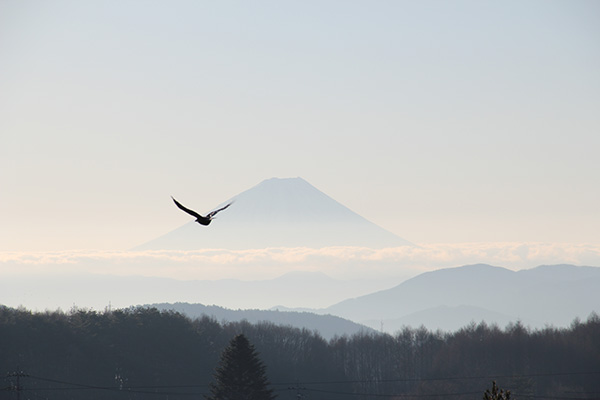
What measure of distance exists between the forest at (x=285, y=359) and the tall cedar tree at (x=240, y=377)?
12.3m

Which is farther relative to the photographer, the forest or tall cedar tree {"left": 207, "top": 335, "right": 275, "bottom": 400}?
the forest

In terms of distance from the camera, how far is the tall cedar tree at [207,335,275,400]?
293ft

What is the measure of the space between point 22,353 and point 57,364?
4707 millimetres

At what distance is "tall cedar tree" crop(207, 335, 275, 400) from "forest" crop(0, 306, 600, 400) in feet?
40.4

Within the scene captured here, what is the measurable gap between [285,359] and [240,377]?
63.3 metres

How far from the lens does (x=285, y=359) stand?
501ft

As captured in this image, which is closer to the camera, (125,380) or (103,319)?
(125,380)

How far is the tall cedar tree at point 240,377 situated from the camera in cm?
8944

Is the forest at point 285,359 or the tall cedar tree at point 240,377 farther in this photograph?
the forest at point 285,359

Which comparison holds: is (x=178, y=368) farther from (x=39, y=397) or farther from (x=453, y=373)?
(x=453, y=373)

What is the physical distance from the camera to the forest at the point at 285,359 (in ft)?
401

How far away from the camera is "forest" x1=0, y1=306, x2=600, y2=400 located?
122 metres

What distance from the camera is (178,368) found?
13050cm

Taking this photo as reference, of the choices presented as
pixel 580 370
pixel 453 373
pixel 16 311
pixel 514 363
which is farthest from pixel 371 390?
pixel 16 311
